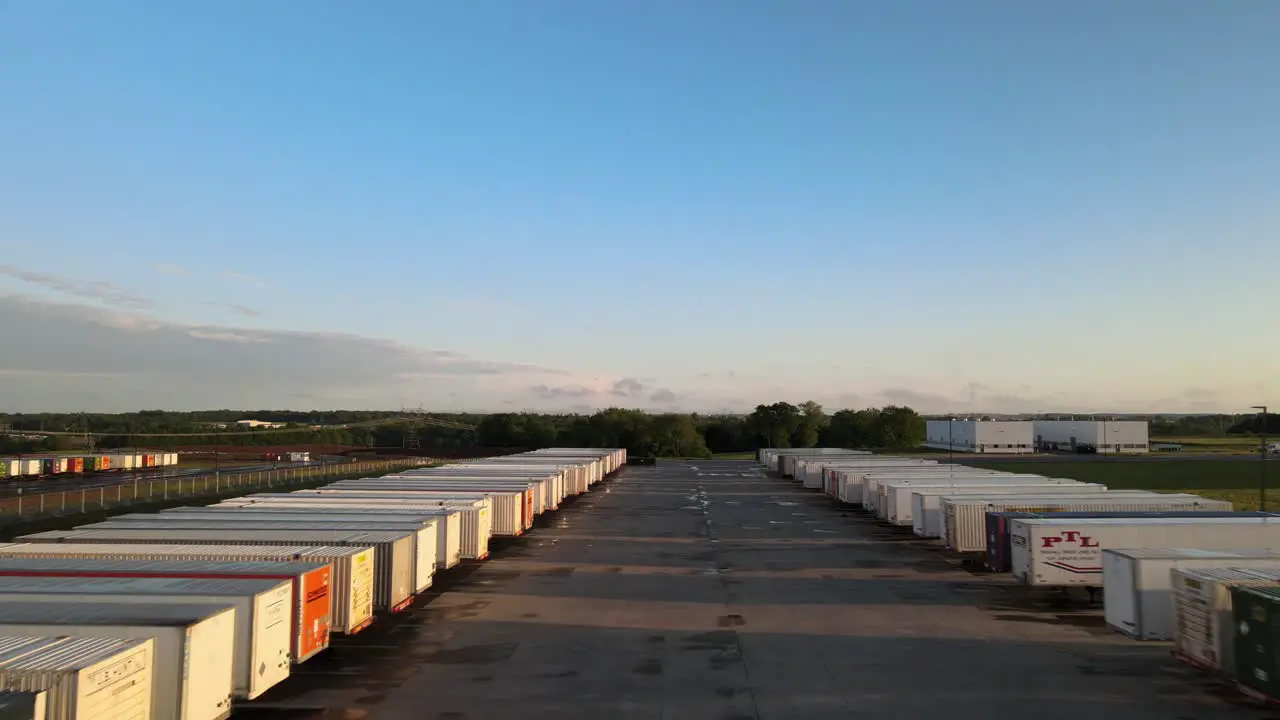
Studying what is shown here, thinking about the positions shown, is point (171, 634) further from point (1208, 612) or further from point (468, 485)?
point (468, 485)

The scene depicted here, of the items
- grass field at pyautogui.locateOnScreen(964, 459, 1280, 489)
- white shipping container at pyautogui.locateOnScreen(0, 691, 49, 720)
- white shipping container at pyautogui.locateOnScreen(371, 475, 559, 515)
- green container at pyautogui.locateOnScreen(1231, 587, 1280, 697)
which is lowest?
grass field at pyautogui.locateOnScreen(964, 459, 1280, 489)

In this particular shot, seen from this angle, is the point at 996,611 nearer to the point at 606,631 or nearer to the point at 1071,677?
the point at 1071,677

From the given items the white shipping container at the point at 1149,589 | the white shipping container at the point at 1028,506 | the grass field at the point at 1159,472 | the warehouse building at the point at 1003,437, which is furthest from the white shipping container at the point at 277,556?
the warehouse building at the point at 1003,437

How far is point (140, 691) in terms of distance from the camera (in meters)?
14.1

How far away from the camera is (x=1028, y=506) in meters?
43.7

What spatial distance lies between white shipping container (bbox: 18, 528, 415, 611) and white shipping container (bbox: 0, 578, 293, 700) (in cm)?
653

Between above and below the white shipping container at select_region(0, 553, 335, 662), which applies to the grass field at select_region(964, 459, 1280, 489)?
below

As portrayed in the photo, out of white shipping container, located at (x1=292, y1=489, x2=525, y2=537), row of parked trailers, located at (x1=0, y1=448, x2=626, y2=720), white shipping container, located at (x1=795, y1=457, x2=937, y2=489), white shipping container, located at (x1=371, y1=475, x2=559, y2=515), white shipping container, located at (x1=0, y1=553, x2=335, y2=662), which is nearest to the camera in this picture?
row of parked trailers, located at (x1=0, y1=448, x2=626, y2=720)

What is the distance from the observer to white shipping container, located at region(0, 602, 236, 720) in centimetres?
1491

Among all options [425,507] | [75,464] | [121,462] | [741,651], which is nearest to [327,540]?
[425,507]

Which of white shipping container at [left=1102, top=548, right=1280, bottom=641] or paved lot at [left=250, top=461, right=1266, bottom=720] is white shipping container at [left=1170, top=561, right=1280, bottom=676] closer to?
white shipping container at [left=1102, top=548, right=1280, bottom=641]

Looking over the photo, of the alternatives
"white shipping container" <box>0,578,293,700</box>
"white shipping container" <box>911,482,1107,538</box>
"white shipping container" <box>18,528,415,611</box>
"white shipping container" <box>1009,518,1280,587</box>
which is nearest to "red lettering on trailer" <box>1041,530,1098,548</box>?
"white shipping container" <box>1009,518,1280,587</box>

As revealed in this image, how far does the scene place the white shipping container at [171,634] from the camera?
14906 millimetres

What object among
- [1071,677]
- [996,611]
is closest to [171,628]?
[1071,677]
